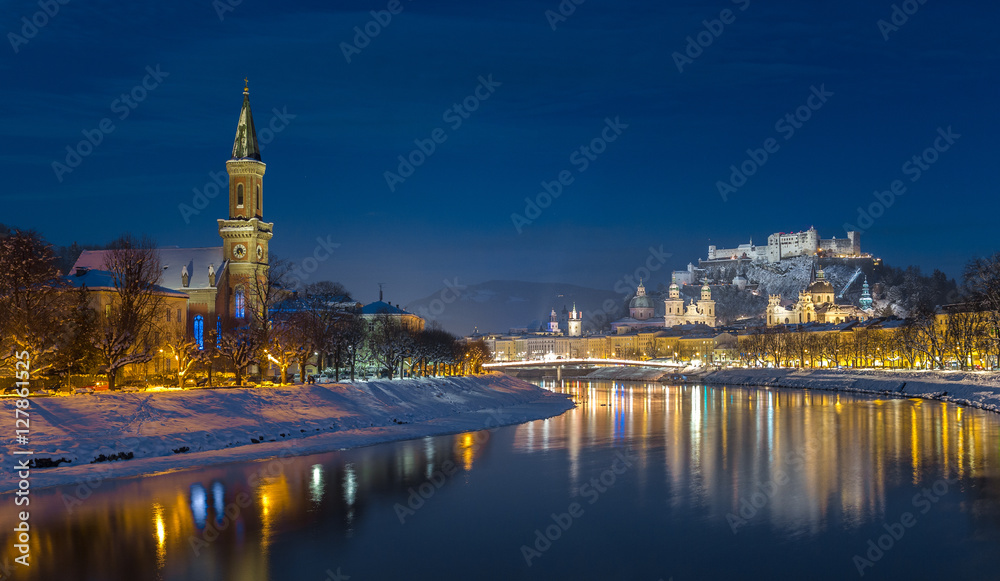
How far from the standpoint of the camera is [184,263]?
251 feet

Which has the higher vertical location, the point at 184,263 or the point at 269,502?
the point at 184,263

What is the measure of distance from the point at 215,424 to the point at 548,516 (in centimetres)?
1875

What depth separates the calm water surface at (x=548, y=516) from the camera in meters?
15.3

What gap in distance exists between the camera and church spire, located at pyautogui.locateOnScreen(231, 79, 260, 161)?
77.7m

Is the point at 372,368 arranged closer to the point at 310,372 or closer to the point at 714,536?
the point at 310,372

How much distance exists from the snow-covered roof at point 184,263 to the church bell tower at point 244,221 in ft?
4.61

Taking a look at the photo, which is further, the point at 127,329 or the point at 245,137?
the point at 245,137

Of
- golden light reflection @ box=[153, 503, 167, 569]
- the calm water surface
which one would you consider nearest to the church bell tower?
the calm water surface

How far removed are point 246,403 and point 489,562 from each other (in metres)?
25.6

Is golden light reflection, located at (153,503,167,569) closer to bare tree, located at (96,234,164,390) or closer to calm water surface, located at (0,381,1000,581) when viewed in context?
calm water surface, located at (0,381,1000,581)

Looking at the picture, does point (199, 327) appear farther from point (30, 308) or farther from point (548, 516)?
point (548, 516)

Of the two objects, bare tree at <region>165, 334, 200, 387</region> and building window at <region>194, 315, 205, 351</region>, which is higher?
building window at <region>194, 315, 205, 351</region>

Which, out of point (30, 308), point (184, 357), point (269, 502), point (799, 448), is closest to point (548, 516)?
point (269, 502)

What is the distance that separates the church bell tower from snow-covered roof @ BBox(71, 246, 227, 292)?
1.41m
